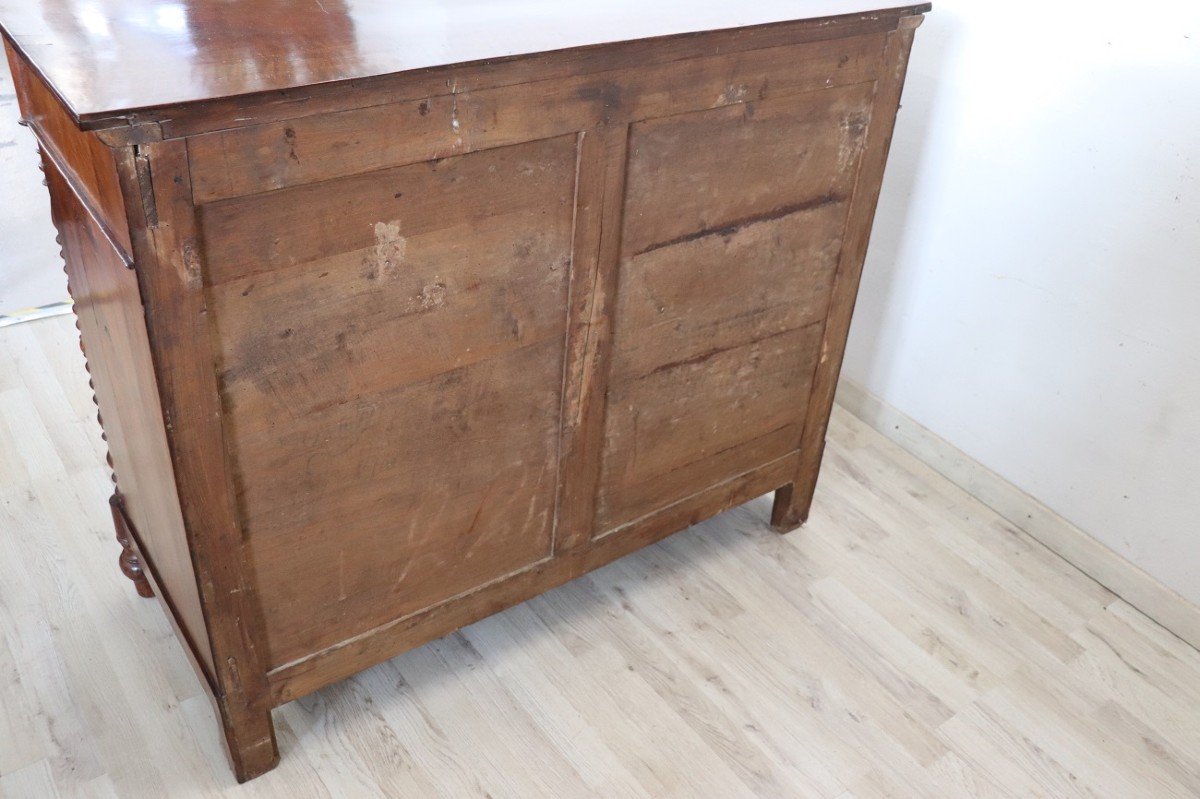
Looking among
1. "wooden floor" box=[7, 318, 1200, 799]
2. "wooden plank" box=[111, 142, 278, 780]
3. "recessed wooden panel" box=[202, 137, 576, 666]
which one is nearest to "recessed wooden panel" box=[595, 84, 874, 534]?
"recessed wooden panel" box=[202, 137, 576, 666]

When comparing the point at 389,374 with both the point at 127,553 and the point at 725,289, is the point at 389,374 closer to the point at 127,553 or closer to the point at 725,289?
the point at 725,289

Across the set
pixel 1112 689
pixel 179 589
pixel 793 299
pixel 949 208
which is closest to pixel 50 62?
pixel 179 589

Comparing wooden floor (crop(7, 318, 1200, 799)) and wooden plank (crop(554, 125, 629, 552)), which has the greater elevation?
wooden plank (crop(554, 125, 629, 552))

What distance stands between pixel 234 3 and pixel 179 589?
0.84 metres

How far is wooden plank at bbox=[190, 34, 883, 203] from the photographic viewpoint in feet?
3.67

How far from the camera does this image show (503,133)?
1.28 metres

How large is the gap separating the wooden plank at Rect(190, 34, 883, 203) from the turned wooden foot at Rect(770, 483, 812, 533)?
2.78 ft

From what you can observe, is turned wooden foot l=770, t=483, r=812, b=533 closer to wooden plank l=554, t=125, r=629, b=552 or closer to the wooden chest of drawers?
the wooden chest of drawers

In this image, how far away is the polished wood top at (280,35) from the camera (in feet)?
3.56

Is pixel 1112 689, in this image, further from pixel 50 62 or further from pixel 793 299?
pixel 50 62

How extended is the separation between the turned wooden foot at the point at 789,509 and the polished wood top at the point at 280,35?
95 cm

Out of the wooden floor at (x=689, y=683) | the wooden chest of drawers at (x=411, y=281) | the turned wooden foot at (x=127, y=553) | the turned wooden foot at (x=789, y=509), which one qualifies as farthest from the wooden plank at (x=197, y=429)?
the turned wooden foot at (x=789, y=509)

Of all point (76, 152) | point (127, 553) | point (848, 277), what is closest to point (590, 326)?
point (848, 277)

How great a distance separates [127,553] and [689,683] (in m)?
1.01
